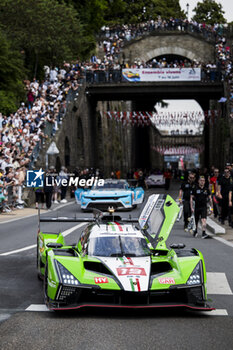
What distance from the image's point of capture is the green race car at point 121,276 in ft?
25.3

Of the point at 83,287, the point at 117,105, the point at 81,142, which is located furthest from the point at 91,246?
the point at 117,105

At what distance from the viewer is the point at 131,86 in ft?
163

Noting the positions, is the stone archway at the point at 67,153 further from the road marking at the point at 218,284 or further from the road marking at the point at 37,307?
the road marking at the point at 37,307

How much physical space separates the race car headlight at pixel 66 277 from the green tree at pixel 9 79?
3011 cm

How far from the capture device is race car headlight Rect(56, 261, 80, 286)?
7.77m

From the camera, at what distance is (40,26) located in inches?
1704

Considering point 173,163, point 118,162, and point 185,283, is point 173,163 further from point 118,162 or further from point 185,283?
point 185,283

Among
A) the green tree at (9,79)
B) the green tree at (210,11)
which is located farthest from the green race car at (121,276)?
the green tree at (210,11)

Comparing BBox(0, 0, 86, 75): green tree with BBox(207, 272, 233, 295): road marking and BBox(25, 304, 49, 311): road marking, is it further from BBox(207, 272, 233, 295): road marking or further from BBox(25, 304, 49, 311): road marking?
BBox(25, 304, 49, 311): road marking

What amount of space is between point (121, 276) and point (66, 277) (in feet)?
2.32

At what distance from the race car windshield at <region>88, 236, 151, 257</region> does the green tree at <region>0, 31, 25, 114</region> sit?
95.8 feet

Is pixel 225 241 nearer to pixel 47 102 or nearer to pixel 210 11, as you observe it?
pixel 47 102

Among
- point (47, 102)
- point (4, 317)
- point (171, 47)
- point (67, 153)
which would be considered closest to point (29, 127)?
point (47, 102)

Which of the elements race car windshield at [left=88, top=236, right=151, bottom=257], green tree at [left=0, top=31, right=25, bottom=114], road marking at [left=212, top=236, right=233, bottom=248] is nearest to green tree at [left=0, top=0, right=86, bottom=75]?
Result: green tree at [left=0, top=31, right=25, bottom=114]
